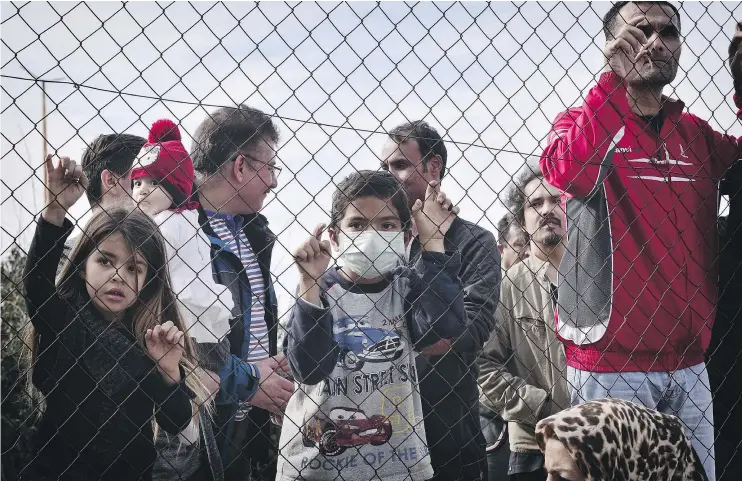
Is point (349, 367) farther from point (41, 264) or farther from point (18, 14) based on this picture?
point (18, 14)

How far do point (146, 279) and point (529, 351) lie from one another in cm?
156

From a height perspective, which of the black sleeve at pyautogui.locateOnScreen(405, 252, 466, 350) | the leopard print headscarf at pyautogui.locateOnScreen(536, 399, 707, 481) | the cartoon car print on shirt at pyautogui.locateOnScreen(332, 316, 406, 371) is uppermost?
the black sleeve at pyautogui.locateOnScreen(405, 252, 466, 350)

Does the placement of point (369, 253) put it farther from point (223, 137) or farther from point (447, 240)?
point (223, 137)

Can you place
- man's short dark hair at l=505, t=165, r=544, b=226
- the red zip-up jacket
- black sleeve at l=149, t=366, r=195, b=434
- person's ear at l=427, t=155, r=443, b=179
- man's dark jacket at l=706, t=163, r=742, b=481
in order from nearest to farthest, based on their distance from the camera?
black sleeve at l=149, t=366, r=195, b=434, the red zip-up jacket, man's dark jacket at l=706, t=163, r=742, b=481, person's ear at l=427, t=155, r=443, b=179, man's short dark hair at l=505, t=165, r=544, b=226

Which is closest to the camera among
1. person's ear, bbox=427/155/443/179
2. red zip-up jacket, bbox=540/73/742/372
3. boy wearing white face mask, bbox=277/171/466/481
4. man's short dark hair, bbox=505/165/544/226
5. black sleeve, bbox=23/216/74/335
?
black sleeve, bbox=23/216/74/335

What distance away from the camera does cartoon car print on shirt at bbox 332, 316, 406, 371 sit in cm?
244

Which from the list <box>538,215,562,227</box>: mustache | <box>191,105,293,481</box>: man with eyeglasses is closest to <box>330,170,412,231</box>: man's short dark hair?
<box>191,105,293,481</box>: man with eyeglasses

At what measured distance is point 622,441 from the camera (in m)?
2.30

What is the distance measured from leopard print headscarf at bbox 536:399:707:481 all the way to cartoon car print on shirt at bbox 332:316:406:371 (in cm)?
54

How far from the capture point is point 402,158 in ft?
9.89

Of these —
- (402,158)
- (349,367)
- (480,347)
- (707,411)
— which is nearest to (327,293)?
(349,367)

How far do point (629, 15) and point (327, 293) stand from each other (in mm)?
1505

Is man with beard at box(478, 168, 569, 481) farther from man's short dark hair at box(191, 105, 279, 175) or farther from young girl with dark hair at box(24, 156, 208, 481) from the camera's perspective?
young girl with dark hair at box(24, 156, 208, 481)

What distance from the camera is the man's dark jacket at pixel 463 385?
2.57 metres
